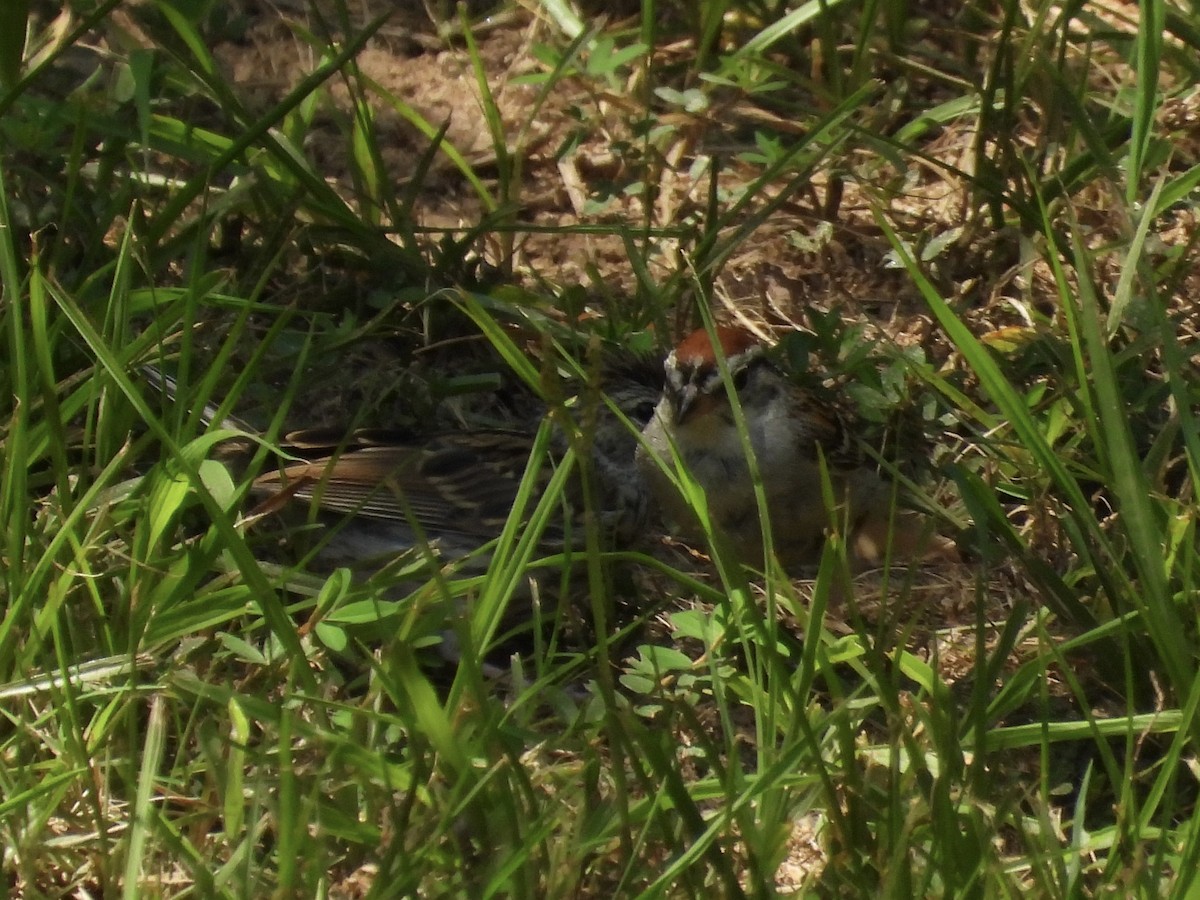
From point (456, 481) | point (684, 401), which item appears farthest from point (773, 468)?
point (456, 481)

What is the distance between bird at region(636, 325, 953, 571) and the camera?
396 cm

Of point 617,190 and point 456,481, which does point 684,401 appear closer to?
point 456,481

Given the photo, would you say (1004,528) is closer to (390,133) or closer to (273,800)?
(273,800)

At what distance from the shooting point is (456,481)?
3.91m

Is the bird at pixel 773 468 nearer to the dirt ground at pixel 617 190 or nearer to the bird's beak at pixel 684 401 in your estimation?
the bird's beak at pixel 684 401

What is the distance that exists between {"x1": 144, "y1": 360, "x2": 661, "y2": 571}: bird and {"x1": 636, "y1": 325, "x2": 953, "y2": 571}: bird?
0.09 metres

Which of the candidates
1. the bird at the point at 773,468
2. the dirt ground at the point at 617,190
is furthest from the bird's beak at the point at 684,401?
the dirt ground at the point at 617,190

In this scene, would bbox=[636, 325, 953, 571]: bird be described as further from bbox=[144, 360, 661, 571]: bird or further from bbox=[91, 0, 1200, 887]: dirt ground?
bbox=[91, 0, 1200, 887]: dirt ground

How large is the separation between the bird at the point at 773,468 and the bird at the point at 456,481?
0.09 metres

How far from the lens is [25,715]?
8.27ft

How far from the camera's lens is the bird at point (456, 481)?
12.0ft

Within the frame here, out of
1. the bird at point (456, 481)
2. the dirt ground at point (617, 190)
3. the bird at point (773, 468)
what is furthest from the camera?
the dirt ground at point (617, 190)

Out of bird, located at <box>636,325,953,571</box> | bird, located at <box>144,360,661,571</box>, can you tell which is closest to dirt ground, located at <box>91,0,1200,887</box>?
bird, located at <box>636,325,953,571</box>

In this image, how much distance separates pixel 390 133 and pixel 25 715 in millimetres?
2649
